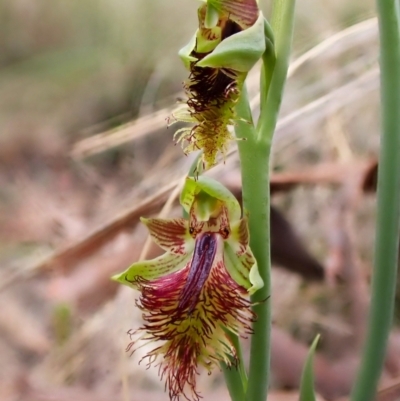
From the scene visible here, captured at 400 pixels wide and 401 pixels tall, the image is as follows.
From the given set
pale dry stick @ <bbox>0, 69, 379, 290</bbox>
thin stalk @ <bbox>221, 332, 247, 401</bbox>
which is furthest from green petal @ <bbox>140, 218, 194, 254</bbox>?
pale dry stick @ <bbox>0, 69, 379, 290</bbox>

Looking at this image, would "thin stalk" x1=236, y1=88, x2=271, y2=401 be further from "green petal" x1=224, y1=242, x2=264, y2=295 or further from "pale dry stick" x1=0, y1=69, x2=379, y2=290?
"pale dry stick" x1=0, y1=69, x2=379, y2=290

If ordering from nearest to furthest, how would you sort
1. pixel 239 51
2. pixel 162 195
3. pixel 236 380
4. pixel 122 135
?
pixel 239 51 < pixel 236 380 < pixel 162 195 < pixel 122 135

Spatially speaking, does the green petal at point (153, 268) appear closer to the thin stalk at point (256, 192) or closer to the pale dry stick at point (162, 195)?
the thin stalk at point (256, 192)

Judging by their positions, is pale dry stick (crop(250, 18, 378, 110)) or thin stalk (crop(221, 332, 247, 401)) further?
pale dry stick (crop(250, 18, 378, 110))

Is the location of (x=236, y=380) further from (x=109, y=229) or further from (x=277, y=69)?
(x=109, y=229)

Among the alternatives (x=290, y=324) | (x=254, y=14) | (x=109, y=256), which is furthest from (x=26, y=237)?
(x=254, y=14)

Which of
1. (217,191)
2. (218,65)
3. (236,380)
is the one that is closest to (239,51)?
(218,65)
